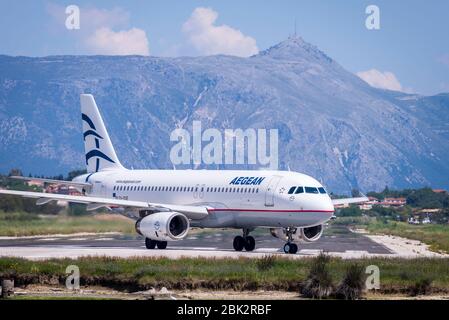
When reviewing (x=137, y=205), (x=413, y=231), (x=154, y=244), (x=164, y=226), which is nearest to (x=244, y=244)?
(x=154, y=244)

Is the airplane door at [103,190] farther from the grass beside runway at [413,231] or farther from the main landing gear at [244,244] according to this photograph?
the grass beside runway at [413,231]

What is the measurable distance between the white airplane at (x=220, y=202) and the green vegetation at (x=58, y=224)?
6511mm

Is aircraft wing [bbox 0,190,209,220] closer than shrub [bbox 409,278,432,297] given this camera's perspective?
No

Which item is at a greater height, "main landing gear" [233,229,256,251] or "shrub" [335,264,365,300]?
"main landing gear" [233,229,256,251]

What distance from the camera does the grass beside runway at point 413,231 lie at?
219ft

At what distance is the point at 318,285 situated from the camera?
3450 centimetres

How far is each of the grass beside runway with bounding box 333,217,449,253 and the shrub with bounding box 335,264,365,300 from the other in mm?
24208

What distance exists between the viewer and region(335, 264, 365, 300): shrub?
112ft

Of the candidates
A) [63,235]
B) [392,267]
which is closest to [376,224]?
[63,235]

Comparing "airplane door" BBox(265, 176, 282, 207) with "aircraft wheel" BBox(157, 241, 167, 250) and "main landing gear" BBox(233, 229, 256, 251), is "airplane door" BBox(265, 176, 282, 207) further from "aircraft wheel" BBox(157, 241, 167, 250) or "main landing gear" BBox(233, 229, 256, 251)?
"aircraft wheel" BBox(157, 241, 167, 250)

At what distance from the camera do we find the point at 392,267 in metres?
40.3

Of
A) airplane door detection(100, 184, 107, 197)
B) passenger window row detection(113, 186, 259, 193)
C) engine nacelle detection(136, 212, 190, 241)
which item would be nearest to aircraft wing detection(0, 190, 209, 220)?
engine nacelle detection(136, 212, 190, 241)

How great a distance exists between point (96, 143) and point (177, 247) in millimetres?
11389
